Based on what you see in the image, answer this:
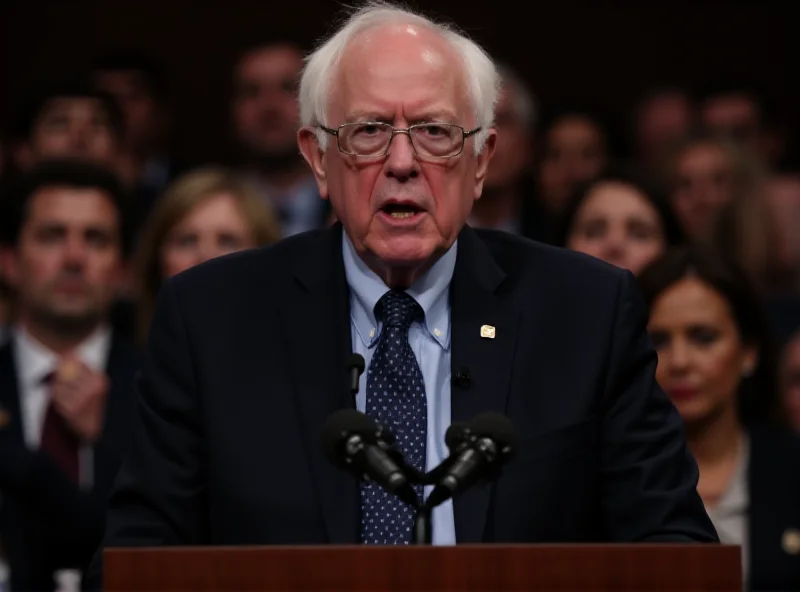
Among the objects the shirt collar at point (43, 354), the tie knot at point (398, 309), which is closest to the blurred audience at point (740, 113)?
the shirt collar at point (43, 354)

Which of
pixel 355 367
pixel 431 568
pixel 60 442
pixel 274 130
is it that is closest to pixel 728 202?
pixel 274 130

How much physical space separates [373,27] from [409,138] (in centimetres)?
25

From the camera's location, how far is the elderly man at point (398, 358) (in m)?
2.95

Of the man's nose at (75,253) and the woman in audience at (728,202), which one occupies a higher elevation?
the woman in audience at (728,202)

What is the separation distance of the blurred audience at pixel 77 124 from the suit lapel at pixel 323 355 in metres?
3.24

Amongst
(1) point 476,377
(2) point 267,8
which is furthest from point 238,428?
(2) point 267,8

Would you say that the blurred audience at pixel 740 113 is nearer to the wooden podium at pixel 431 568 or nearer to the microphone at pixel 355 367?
the microphone at pixel 355 367

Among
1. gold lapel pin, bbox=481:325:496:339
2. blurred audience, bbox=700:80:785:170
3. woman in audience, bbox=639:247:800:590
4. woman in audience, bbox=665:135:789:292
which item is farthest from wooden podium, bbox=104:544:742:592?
blurred audience, bbox=700:80:785:170

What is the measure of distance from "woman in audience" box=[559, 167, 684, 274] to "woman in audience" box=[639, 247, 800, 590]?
14.9 inches

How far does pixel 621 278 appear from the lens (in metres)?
3.20

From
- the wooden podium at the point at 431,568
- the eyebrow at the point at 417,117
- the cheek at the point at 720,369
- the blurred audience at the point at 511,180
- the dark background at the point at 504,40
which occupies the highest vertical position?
the dark background at the point at 504,40

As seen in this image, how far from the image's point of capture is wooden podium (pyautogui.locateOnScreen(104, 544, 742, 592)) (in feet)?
7.59

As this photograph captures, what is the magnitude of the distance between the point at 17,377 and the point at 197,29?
11.9 feet

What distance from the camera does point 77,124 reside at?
6.41 metres
